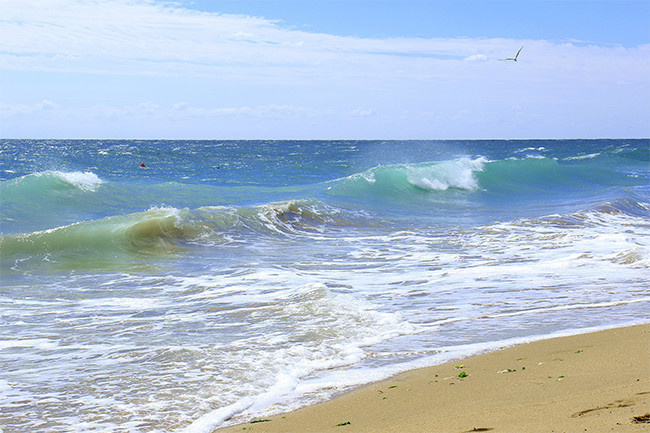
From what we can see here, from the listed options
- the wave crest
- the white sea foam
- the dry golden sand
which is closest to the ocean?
the wave crest

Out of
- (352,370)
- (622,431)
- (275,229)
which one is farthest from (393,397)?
(275,229)

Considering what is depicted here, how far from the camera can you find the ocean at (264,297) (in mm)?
4664

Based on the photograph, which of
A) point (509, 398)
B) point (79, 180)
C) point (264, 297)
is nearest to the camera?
point (509, 398)

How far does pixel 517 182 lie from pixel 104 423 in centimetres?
2718

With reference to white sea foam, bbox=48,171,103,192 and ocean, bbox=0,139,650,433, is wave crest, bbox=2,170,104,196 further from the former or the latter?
ocean, bbox=0,139,650,433

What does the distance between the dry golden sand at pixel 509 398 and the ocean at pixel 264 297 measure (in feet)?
0.95

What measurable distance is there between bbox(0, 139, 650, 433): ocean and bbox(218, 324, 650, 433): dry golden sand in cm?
29

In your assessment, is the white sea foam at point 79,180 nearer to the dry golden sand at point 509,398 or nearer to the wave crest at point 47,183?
the wave crest at point 47,183

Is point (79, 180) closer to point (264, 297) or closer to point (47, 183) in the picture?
point (47, 183)

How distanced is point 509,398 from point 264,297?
4.19 meters

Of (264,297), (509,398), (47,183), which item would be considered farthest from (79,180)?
(509,398)

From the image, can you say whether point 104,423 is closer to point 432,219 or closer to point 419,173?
point 432,219

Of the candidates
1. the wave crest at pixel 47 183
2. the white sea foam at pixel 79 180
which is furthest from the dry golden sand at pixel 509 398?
the white sea foam at pixel 79 180

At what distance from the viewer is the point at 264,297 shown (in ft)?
25.2
